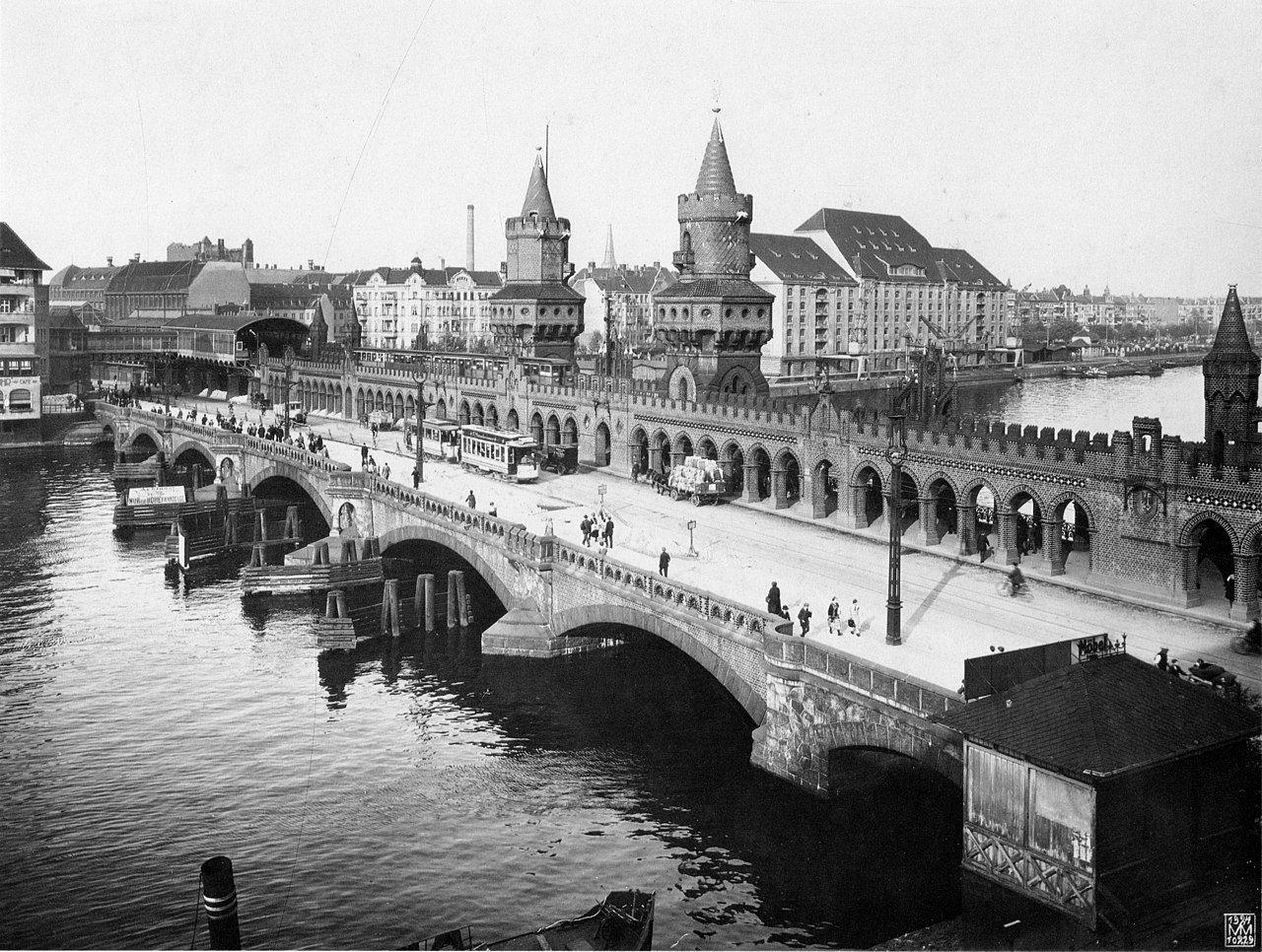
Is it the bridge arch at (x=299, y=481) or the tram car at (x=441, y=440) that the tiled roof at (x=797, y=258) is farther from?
the bridge arch at (x=299, y=481)

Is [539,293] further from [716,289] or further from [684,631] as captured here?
[684,631]

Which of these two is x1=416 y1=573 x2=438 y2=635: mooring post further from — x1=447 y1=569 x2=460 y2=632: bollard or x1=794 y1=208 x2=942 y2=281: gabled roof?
x1=794 y1=208 x2=942 y2=281: gabled roof

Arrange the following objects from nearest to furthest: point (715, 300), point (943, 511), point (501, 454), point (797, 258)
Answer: point (943, 511) < point (501, 454) < point (715, 300) < point (797, 258)

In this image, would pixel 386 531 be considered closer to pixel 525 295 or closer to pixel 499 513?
pixel 499 513

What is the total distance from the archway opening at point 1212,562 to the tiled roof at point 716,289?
40065 millimetres

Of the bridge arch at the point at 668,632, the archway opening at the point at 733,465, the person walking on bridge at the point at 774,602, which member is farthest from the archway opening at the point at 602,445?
the person walking on bridge at the point at 774,602

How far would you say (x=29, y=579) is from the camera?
7525cm

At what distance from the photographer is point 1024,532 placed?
6162cm

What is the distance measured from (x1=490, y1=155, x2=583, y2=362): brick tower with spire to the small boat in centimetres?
8612

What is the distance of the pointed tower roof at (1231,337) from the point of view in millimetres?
53031

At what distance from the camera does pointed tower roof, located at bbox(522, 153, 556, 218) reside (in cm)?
11538

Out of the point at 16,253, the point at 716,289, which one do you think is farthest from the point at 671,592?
the point at 16,253

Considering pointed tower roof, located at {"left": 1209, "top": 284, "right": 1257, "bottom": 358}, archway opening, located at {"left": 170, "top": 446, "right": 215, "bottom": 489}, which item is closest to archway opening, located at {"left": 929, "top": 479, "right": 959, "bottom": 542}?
pointed tower roof, located at {"left": 1209, "top": 284, "right": 1257, "bottom": 358}

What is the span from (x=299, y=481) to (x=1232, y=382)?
196ft
